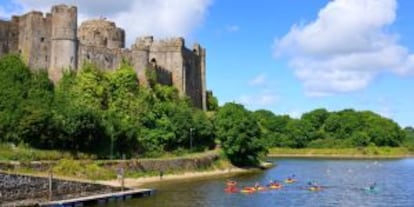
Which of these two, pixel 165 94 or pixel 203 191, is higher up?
pixel 165 94

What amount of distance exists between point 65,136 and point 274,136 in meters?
90.8

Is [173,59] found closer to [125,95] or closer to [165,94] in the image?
[165,94]

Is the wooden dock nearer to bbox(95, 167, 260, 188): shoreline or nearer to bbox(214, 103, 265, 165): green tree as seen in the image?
bbox(95, 167, 260, 188): shoreline

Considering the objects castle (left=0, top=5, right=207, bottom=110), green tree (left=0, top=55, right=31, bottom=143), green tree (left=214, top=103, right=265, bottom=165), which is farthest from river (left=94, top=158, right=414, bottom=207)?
castle (left=0, top=5, right=207, bottom=110)

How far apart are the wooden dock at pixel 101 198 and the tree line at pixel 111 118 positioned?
1332cm

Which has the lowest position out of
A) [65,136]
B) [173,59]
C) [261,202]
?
[261,202]

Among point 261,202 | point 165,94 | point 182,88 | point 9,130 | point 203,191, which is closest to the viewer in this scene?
point 261,202

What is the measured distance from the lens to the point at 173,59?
3622 inches

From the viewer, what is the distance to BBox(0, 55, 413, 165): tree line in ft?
201

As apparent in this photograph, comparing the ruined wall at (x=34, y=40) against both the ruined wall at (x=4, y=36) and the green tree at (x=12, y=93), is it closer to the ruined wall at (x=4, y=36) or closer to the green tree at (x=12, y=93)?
the ruined wall at (x=4, y=36)

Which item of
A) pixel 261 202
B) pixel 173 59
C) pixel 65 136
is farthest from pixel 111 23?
pixel 261 202

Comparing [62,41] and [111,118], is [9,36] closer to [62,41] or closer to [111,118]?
[62,41]

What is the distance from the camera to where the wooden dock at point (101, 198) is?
43.8 meters

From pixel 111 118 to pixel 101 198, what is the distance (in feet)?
75.8
